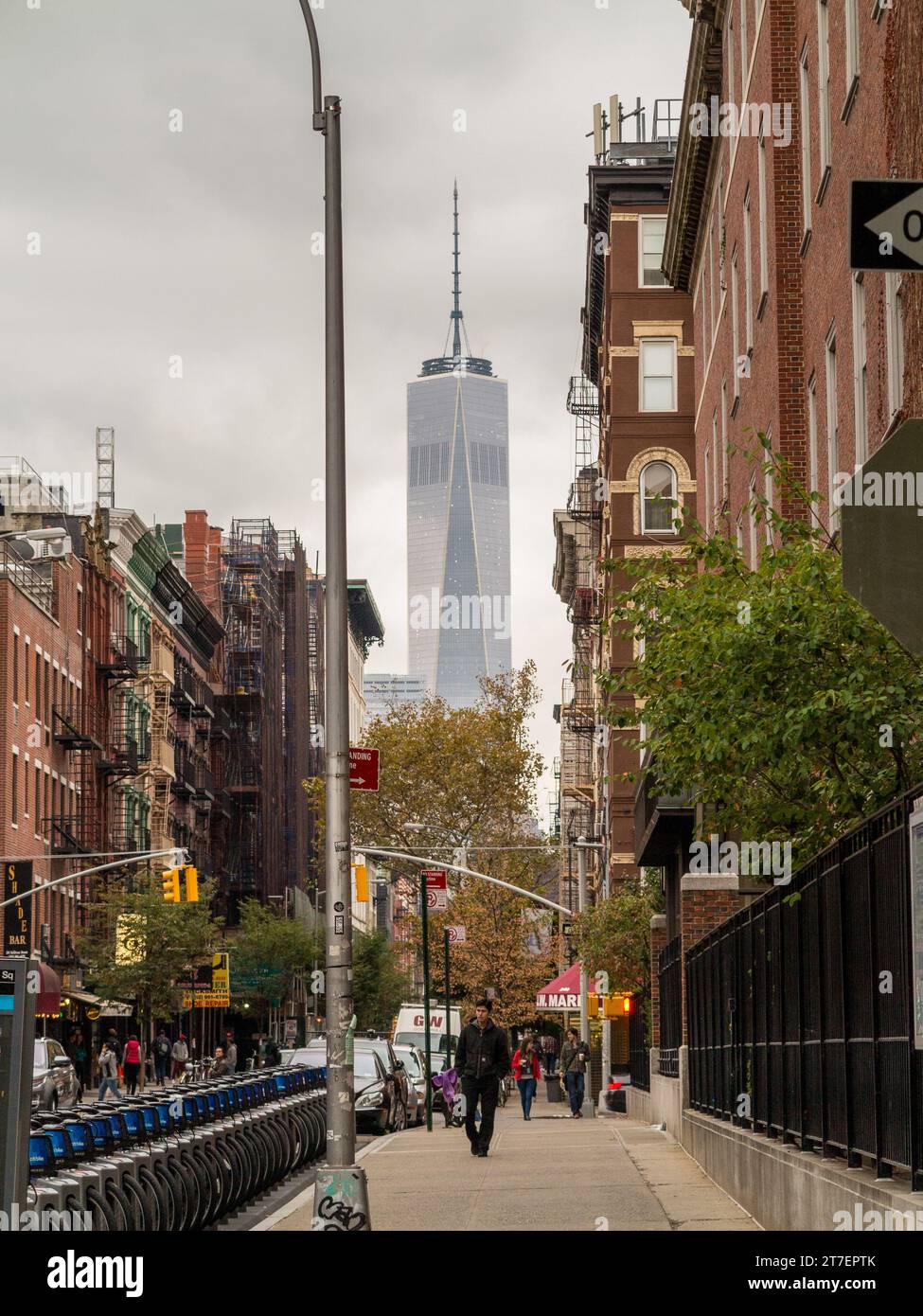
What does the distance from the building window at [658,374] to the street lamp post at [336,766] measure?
1749 inches

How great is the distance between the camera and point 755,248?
31.7 meters

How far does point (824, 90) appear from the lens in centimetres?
2509

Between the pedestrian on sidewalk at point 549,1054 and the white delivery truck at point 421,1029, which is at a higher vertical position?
the white delivery truck at point 421,1029

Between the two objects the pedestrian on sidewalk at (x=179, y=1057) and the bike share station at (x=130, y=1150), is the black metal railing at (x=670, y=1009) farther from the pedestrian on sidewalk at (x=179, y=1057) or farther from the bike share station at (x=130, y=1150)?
the pedestrian on sidewalk at (x=179, y=1057)

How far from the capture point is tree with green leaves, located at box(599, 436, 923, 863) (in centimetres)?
1380

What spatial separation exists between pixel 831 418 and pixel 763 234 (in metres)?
5.78

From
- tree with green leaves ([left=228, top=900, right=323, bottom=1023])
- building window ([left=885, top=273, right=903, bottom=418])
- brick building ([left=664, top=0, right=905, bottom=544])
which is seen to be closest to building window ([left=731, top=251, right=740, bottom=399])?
brick building ([left=664, top=0, right=905, bottom=544])

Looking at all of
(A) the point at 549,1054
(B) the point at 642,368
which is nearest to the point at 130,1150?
(B) the point at 642,368

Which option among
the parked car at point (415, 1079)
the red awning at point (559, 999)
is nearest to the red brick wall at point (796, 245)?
the parked car at point (415, 1079)

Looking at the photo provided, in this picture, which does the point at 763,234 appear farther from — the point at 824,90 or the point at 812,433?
the point at 824,90

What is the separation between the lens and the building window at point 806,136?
26.5 metres
